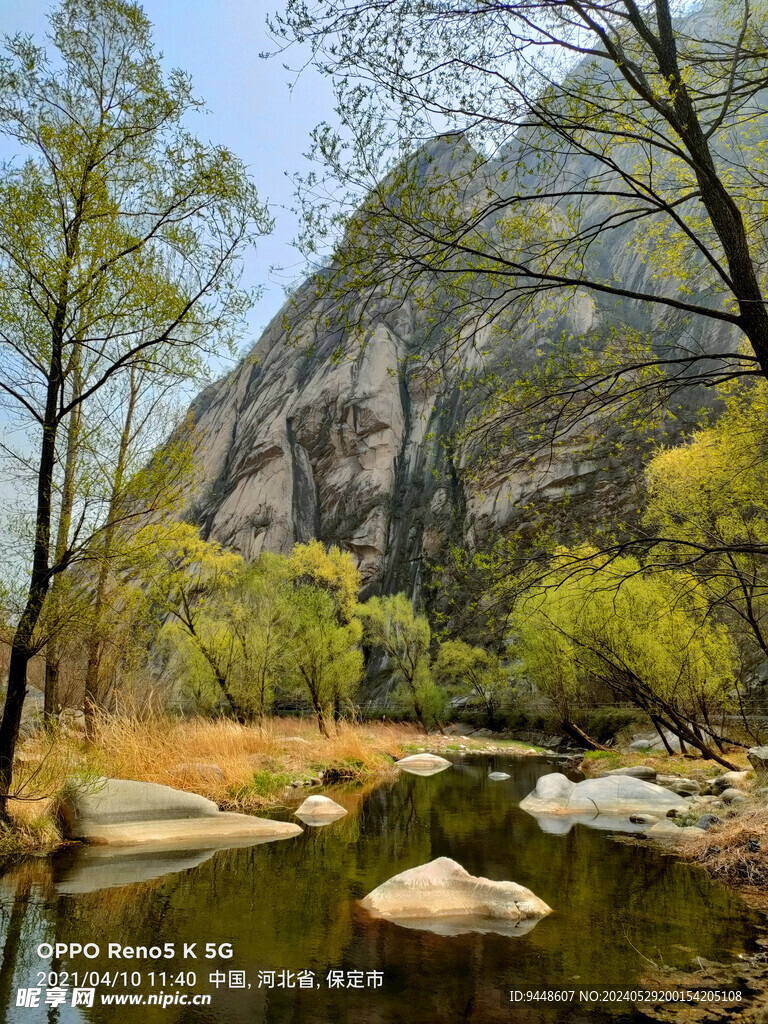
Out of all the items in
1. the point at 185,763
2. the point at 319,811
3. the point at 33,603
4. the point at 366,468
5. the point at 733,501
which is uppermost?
the point at 366,468

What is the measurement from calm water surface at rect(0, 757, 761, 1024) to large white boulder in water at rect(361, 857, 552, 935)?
18 centimetres

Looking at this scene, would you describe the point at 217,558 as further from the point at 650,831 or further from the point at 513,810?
the point at 650,831

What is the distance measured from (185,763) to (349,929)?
272 inches

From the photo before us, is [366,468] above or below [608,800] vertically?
above

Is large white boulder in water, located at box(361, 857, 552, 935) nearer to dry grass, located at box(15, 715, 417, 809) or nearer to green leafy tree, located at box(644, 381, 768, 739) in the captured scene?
green leafy tree, located at box(644, 381, 768, 739)

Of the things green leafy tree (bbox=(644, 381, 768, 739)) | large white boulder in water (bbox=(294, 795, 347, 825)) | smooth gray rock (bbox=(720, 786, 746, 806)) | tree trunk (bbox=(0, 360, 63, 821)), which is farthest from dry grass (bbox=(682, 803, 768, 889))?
tree trunk (bbox=(0, 360, 63, 821))

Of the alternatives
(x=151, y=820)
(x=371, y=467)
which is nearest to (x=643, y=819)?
(x=151, y=820)

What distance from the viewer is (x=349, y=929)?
16.6 ft

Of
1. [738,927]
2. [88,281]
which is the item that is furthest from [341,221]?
[738,927]

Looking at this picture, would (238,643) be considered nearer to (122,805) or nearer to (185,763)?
(185,763)

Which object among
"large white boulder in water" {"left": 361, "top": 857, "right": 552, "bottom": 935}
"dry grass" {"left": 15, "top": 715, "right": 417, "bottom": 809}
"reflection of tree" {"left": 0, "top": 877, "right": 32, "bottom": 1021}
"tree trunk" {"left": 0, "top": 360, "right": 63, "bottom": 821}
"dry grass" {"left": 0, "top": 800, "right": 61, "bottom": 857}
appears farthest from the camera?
"dry grass" {"left": 15, "top": 715, "right": 417, "bottom": 809}

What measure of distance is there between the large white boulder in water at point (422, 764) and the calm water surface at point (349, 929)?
1113cm

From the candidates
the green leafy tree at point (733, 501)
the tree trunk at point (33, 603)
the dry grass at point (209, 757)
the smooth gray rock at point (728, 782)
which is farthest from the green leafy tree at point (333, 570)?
the tree trunk at point (33, 603)

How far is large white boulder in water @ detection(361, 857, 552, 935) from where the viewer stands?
5.25 meters
